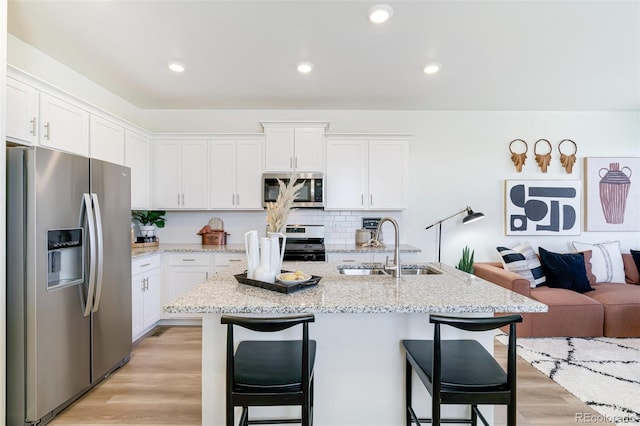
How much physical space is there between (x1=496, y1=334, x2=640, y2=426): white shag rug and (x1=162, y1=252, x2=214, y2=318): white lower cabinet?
10.8 feet

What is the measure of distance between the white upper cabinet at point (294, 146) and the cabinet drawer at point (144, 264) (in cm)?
161

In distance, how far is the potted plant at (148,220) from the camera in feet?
13.1

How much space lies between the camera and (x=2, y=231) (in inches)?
71.7

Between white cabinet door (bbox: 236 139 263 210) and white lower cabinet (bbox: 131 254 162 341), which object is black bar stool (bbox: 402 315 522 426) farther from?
white cabinet door (bbox: 236 139 263 210)

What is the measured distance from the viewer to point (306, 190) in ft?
12.6

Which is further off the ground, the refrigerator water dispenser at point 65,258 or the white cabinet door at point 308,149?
the white cabinet door at point 308,149

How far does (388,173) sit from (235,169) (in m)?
1.89

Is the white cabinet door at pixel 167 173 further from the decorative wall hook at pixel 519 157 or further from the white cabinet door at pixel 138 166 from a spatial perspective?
the decorative wall hook at pixel 519 157

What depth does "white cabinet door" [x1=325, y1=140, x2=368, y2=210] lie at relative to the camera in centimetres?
393

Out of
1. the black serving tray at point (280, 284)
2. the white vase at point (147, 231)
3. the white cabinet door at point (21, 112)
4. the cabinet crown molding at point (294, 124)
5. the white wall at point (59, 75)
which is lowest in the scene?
the black serving tray at point (280, 284)

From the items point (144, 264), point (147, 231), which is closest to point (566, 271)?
point (144, 264)

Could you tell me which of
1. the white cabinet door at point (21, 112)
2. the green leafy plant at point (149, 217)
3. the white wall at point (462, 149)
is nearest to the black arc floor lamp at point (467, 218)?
the white wall at point (462, 149)

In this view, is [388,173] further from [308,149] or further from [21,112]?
[21,112]

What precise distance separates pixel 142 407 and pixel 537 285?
4023 millimetres
